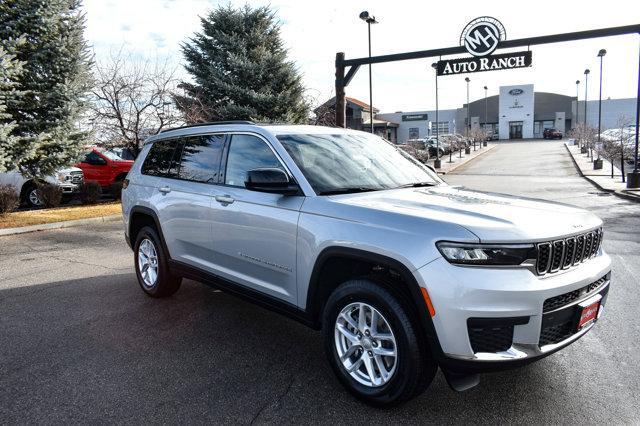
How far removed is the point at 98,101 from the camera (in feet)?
51.7

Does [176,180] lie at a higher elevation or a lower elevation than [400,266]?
higher

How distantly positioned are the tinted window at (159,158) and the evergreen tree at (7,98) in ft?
20.9

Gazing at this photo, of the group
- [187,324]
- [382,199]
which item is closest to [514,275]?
[382,199]

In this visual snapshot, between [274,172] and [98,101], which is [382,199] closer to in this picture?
[274,172]

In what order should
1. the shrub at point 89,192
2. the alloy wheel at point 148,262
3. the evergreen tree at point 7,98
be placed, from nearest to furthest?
the alloy wheel at point 148,262, the evergreen tree at point 7,98, the shrub at point 89,192

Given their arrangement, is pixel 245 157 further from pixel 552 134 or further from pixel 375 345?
pixel 552 134

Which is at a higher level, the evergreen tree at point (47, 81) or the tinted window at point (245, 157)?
the evergreen tree at point (47, 81)

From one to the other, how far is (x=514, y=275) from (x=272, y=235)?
1.74 metres

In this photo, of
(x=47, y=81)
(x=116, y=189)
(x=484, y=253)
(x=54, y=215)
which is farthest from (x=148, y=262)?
(x=116, y=189)

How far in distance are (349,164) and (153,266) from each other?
2.71 meters

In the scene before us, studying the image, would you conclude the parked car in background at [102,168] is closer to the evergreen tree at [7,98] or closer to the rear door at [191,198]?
the evergreen tree at [7,98]

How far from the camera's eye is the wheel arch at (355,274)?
9.17 ft

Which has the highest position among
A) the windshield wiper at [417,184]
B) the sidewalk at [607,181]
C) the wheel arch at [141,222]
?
the windshield wiper at [417,184]

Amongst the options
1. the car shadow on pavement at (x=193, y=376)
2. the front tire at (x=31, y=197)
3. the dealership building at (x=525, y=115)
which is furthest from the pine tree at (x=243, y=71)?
the dealership building at (x=525, y=115)
